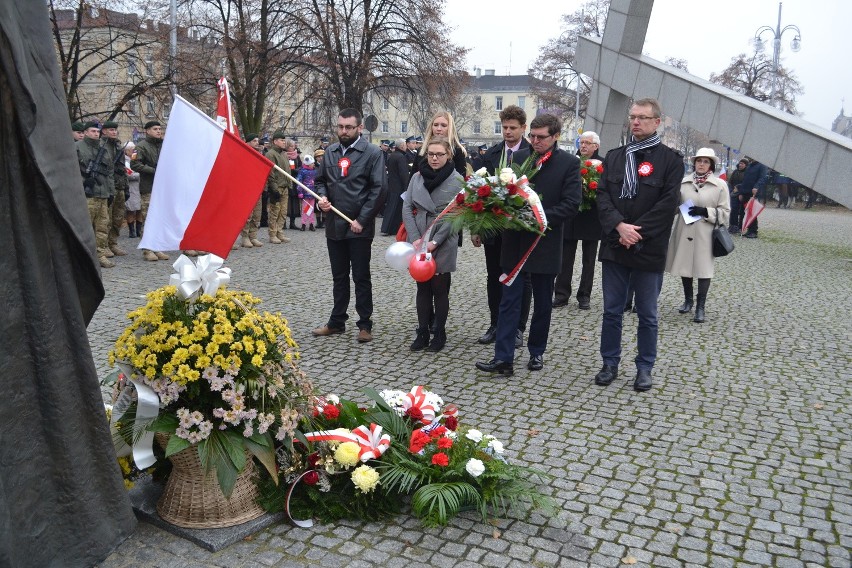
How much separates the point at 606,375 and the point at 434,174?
237 cm

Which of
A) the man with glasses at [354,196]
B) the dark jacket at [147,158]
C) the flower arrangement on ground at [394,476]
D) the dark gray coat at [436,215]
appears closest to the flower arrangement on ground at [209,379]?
Result: the flower arrangement on ground at [394,476]

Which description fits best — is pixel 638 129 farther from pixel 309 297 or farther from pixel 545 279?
pixel 309 297

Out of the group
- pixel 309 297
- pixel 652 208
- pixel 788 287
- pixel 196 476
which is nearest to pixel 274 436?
pixel 196 476

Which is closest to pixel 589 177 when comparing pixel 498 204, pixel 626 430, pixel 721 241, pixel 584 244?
pixel 584 244

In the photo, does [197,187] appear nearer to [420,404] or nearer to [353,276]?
[420,404]

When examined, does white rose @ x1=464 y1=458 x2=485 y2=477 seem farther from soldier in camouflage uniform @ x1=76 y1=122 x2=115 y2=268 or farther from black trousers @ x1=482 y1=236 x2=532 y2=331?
soldier in camouflage uniform @ x1=76 y1=122 x2=115 y2=268

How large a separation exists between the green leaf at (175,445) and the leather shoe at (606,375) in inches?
150

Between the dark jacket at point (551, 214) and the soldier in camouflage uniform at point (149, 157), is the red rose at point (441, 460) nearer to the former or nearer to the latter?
the dark jacket at point (551, 214)

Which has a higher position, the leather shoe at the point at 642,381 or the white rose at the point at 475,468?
the white rose at the point at 475,468

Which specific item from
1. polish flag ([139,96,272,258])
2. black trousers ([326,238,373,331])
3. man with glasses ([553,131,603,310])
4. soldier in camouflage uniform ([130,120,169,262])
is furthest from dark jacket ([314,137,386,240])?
soldier in camouflage uniform ([130,120,169,262])

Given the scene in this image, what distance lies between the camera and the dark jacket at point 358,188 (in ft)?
24.8

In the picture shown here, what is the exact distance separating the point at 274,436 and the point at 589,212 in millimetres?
6198

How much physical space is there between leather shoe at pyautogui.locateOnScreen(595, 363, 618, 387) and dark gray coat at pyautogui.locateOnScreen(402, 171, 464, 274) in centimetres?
166

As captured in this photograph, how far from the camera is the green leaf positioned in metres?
3.48
